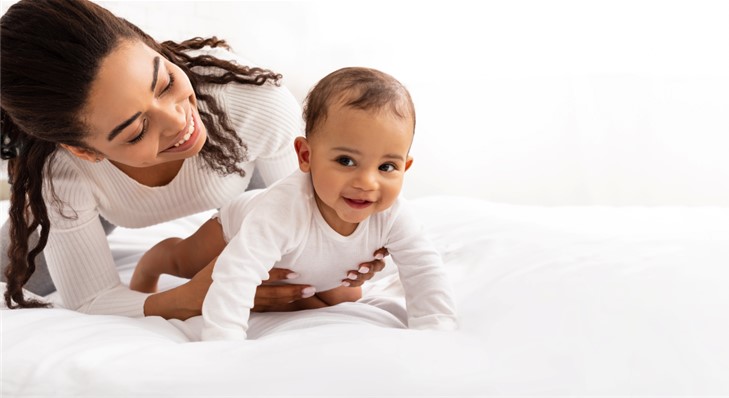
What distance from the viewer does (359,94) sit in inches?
46.6

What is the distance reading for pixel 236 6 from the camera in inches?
129

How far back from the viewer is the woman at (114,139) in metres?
1.23

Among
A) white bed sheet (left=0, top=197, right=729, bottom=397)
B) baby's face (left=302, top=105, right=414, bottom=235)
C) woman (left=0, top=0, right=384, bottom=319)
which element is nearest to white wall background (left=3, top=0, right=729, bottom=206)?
white bed sheet (left=0, top=197, right=729, bottom=397)

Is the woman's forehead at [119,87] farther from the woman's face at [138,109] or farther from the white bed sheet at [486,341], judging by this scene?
the white bed sheet at [486,341]

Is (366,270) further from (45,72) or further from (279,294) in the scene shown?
(45,72)

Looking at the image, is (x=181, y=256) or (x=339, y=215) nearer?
(x=339, y=215)

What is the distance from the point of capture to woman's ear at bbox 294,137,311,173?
4.15 ft

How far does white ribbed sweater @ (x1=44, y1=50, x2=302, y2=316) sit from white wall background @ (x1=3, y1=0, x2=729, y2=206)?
1.21m

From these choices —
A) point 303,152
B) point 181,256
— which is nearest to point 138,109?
point 303,152

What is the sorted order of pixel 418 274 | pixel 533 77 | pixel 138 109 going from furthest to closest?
pixel 533 77 → pixel 418 274 → pixel 138 109

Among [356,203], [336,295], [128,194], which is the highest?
[356,203]

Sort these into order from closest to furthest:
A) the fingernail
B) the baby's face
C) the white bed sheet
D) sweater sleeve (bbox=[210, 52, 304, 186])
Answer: the white bed sheet
the baby's face
the fingernail
sweater sleeve (bbox=[210, 52, 304, 186])

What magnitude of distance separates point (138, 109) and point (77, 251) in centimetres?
46

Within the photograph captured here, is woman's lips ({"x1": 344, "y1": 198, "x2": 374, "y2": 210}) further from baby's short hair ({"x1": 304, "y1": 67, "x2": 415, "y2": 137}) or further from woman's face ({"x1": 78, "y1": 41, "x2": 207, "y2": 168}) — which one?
woman's face ({"x1": 78, "y1": 41, "x2": 207, "y2": 168})
